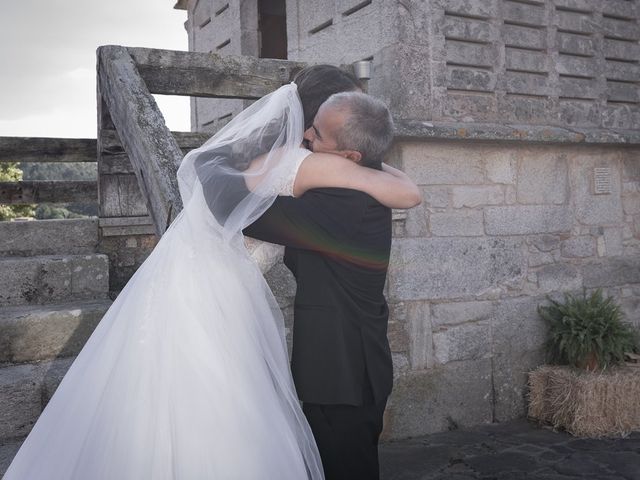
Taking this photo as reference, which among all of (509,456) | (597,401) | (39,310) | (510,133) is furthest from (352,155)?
(597,401)

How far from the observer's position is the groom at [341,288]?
217 centimetres

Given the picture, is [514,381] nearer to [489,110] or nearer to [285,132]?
[489,110]

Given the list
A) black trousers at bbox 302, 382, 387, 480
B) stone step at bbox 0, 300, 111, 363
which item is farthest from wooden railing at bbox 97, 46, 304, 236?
black trousers at bbox 302, 382, 387, 480

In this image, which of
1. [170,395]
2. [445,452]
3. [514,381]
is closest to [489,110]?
[514,381]

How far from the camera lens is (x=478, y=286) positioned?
5.17 metres

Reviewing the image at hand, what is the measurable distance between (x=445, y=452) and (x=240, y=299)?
2.97m

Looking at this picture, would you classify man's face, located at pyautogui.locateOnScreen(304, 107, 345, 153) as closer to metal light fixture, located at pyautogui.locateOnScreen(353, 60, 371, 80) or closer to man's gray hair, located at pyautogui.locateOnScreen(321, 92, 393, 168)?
man's gray hair, located at pyautogui.locateOnScreen(321, 92, 393, 168)

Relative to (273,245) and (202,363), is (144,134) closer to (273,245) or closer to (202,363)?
(273,245)

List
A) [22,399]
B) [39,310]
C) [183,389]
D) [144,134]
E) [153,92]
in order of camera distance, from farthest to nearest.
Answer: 1. [153,92]
2. [39,310]
3. [144,134]
4. [22,399]
5. [183,389]

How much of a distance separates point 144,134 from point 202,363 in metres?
1.56

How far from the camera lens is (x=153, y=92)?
4.17 metres

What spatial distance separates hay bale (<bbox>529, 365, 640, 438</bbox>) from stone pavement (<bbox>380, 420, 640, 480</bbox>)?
0.38 ft

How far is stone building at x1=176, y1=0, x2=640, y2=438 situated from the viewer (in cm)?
489

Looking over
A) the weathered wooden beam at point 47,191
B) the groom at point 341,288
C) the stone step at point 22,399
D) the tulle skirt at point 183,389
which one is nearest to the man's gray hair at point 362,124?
the groom at point 341,288
